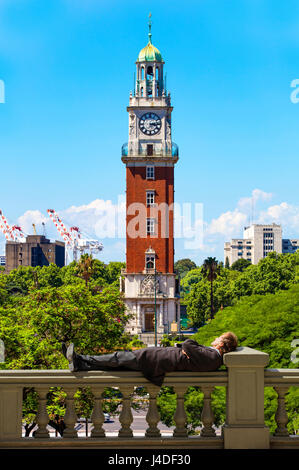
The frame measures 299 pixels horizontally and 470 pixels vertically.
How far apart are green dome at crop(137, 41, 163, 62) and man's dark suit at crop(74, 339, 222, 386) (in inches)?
3365

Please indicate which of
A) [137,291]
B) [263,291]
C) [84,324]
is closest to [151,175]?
[137,291]

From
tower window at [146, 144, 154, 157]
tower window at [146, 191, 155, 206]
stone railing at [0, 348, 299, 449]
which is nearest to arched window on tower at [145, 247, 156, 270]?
tower window at [146, 191, 155, 206]

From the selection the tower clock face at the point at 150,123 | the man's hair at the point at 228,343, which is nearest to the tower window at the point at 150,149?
the tower clock face at the point at 150,123

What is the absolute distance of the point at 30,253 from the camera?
177750mm

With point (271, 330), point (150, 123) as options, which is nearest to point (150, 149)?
point (150, 123)

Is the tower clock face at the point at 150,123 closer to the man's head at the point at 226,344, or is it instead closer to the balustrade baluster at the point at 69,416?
the man's head at the point at 226,344

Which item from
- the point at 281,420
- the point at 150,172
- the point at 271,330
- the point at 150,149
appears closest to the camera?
the point at 281,420

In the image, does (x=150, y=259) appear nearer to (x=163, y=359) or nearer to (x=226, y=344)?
(x=226, y=344)

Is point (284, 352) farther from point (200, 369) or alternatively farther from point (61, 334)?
point (200, 369)

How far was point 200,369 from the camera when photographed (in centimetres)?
820

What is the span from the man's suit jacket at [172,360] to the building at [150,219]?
74650mm

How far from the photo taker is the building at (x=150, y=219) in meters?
83.6

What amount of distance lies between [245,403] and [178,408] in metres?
0.89

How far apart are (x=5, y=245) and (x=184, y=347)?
175684 millimetres
